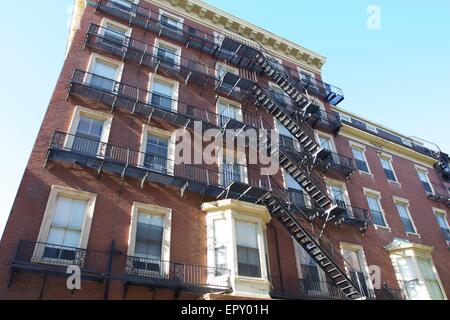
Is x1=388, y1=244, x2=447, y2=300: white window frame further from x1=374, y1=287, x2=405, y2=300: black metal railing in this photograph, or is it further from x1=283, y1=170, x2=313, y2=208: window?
x1=283, y1=170, x2=313, y2=208: window

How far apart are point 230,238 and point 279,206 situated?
9.68 ft

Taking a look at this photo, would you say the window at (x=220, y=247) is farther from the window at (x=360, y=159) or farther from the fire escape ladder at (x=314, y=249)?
the window at (x=360, y=159)

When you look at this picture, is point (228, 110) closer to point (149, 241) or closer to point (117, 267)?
point (149, 241)

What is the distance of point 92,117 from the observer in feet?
53.9

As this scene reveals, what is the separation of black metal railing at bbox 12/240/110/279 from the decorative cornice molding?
18050mm

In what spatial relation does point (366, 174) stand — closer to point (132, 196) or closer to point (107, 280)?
point (132, 196)

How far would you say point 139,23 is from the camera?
21641 millimetres

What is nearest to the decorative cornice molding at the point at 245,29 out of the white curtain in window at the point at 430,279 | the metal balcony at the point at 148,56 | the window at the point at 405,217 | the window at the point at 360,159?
Answer: the metal balcony at the point at 148,56

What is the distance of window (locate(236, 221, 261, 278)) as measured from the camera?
14156 millimetres

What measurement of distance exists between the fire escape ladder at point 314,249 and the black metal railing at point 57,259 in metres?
7.68
